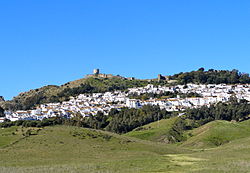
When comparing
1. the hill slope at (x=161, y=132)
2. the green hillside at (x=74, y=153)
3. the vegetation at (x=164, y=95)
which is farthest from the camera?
the vegetation at (x=164, y=95)

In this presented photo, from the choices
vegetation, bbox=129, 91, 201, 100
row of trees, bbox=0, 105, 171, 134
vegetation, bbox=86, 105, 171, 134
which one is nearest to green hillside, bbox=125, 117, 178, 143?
vegetation, bbox=86, 105, 171, 134

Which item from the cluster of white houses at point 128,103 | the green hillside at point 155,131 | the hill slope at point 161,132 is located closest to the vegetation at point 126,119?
the green hillside at point 155,131

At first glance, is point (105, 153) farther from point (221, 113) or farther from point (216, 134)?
point (221, 113)

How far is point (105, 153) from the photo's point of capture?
2370 inches

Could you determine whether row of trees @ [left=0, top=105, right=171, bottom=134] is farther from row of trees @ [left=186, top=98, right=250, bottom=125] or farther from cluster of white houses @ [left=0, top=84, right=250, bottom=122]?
cluster of white houses @ [left=0, top=84, right=250, bottom=122]

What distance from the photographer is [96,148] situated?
65188 millimetres

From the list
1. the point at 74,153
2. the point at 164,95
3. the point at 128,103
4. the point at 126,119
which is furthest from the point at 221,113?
the point at 74,153

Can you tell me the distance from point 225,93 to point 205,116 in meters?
50.9

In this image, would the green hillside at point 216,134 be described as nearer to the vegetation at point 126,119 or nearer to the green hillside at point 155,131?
the green hillside at point 155,131

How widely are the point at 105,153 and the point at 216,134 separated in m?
40.0

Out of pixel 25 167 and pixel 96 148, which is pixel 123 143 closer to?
pixel 96 148

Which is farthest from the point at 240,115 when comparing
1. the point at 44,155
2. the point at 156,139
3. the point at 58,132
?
the point at 44,155

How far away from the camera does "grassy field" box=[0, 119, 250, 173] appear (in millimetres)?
42156

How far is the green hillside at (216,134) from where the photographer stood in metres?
88.1
